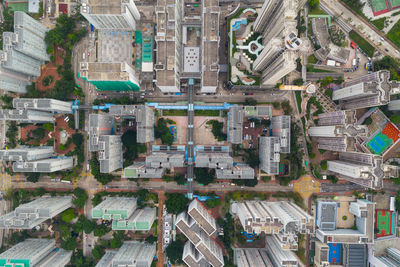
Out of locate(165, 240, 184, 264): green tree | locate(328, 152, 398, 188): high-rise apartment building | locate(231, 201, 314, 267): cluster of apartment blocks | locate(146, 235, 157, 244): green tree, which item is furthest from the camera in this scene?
locate(146, 235, 157, 244): green tree

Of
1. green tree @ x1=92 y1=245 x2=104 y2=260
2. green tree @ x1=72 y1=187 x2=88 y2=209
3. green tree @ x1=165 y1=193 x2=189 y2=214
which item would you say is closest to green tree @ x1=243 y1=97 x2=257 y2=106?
green tree @ x1=165 y1=193 x2=189 y2=214

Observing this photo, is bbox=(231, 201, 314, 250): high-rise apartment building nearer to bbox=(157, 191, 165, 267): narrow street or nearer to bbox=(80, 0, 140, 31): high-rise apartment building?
bbox=(157, 191, 165, 267): narrow street

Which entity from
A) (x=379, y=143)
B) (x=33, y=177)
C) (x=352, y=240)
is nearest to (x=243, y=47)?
(x=379, y=143)

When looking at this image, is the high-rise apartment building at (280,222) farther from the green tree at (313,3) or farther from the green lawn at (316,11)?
the green tree at (313,3)

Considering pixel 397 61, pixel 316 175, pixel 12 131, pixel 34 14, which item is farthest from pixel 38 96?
pixel 397 61

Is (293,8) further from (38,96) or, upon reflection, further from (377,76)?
(38,96)

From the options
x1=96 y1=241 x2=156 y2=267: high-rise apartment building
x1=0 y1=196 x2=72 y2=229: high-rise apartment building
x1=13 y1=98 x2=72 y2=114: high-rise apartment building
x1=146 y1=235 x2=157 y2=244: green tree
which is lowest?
x1=96 y1=241 x2=156 y2=267: high-rise apartment building

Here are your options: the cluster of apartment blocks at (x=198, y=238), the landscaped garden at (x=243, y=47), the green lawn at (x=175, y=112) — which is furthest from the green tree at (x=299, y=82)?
the cluster of apartment blocks at (x=198, y=238)
